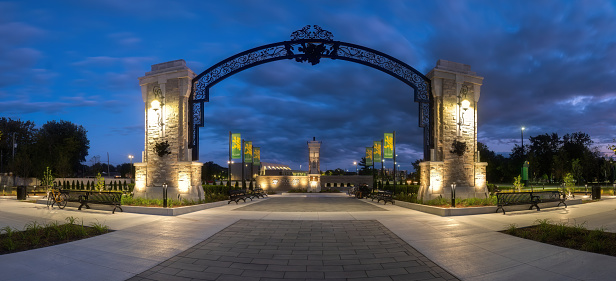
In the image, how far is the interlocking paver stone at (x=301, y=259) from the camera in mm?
5730

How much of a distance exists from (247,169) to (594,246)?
2269 inches

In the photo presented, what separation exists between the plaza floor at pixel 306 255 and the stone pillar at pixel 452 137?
292 inches

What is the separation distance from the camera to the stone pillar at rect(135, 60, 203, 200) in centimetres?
1819

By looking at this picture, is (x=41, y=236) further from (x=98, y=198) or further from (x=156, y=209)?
(x=98, y=198)

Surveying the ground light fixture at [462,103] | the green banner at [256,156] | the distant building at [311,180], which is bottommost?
the distant building at [311,180]

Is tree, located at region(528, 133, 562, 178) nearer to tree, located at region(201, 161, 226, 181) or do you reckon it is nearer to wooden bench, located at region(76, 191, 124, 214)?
tree, located at region(201, 161, 226, 181)

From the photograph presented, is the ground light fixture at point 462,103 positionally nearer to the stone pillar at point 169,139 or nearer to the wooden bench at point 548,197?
the wooden bench at point 548,197

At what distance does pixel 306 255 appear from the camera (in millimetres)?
7109

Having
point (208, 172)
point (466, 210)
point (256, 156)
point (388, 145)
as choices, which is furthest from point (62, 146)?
point (466, 210)

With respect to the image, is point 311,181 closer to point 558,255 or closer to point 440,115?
point 440,115

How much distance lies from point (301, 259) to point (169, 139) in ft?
46.6

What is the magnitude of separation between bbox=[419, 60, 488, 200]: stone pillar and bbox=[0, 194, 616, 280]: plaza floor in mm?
7420

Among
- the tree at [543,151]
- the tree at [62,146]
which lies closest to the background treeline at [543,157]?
the tree at [543,151]

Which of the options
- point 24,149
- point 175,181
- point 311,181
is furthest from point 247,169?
point 175,181
